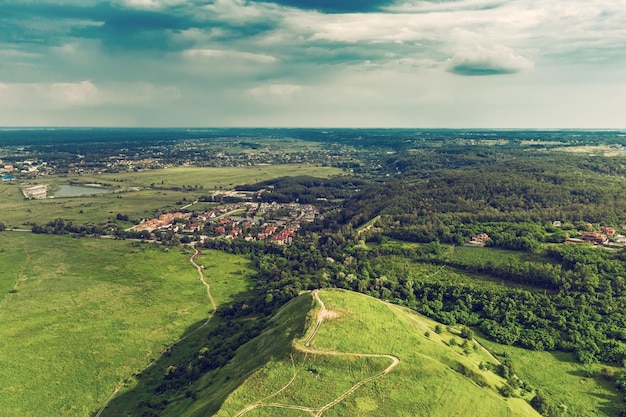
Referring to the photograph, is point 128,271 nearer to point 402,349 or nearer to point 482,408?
point 402,349

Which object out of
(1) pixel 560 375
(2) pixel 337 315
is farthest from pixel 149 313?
(1) pixel 560 375

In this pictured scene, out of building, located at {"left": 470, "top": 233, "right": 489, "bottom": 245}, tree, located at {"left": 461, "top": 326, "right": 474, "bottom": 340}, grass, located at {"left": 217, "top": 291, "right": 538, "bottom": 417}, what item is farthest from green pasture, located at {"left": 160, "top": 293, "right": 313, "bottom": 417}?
building, located at {"left": 470, "top": 233, "right": 489, "bottom": 245}

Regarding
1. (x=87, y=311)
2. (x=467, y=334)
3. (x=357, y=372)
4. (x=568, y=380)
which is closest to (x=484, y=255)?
(x=467, y=334)

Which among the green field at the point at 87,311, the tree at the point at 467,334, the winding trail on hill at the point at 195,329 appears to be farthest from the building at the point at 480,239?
the winding trail on hill at the point at 195,329

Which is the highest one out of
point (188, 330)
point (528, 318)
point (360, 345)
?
point (360, 345)

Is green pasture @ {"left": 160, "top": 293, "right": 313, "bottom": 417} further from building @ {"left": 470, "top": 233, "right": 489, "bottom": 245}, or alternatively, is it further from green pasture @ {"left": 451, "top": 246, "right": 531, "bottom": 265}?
building @ {"left": 470, "top": 233, "right": 489, "bottom": 245}

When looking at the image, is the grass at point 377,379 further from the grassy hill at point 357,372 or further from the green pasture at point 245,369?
the green pasture at point 245,369

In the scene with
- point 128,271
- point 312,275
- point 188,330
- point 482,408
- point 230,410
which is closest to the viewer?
point 230,410
